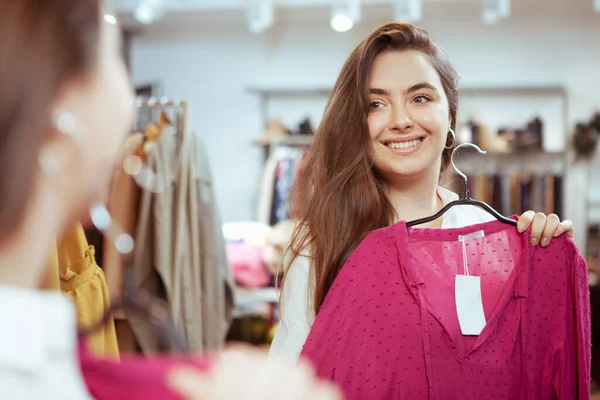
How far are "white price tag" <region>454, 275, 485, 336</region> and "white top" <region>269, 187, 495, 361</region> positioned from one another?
0.22 meters

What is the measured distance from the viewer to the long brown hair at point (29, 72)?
1.68ft

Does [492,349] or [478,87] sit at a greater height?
[478,87]

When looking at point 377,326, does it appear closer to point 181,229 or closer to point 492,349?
point 492,349

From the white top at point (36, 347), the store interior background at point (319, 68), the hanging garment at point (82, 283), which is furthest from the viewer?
the store interior background at point (319, 68)

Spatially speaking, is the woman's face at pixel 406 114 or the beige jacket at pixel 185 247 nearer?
the woman's face at pixel 406 114

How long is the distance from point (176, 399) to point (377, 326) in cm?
100

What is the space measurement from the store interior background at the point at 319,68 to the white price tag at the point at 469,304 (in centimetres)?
434

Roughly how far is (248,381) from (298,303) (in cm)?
116

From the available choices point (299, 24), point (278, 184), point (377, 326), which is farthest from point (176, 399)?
point (299, 24)

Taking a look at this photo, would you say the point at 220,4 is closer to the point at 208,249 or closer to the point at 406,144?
the point at 208,249

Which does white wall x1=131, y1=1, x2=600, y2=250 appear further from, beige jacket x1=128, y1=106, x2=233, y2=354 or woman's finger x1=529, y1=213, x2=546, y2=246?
woman's finger x1=529, y1=213, x2=546, y2=246

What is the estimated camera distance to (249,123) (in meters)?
6.65

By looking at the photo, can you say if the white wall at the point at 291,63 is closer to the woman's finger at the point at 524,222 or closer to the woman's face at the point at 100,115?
the woman's finger at the point at 524,222

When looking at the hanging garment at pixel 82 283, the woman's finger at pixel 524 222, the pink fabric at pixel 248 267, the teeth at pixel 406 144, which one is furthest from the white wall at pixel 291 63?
the hanging garment at pixel 82 283
